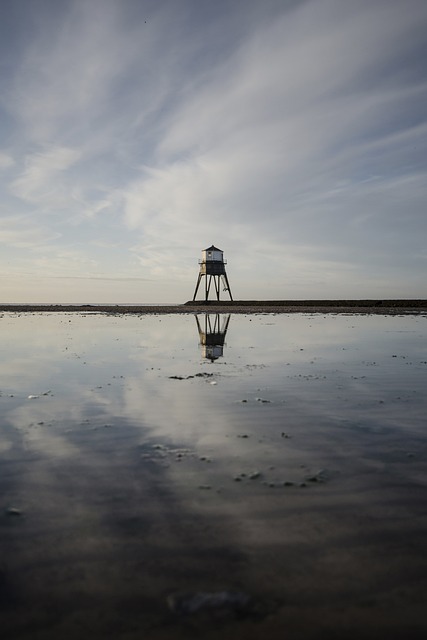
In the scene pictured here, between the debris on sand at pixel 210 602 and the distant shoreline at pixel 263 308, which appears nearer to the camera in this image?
the debris on sand at pixel 210 602

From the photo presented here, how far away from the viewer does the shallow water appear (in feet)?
10.5

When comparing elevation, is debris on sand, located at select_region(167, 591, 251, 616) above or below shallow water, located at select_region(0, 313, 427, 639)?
below

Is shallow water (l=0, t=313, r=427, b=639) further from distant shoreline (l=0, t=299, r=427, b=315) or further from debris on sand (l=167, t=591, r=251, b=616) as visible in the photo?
distant shoreline (l=0, t=299, r=427, b=315)

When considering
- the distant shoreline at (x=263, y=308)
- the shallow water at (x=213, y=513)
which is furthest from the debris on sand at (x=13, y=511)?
the distant shoreline at (x=263, y=308)

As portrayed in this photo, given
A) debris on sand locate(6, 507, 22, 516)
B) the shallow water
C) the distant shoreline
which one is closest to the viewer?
the shallow water

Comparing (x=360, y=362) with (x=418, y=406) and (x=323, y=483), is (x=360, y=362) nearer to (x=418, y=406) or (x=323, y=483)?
(x=418, y=406)

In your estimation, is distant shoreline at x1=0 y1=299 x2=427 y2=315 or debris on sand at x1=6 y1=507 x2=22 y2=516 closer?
debris on sand at x1=6 y1=507 x2=22 y2=516

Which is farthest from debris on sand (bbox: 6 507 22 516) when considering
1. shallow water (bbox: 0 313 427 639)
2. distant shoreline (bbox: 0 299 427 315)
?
distant shoreline (bbox: 0 299 427 315)

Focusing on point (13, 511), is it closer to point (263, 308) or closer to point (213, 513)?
point (213, 513)

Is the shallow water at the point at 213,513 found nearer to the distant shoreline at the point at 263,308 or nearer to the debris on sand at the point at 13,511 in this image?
the debris on sand at the point at 13,511

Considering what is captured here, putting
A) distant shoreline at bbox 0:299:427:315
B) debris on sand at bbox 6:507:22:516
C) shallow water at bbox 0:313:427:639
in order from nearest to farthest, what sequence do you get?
1. shallow water at bbox 0:313:427:639
2. debris on sand at bbox 6:507:22:516
3. distant shoreline at bbox 0:299:427:315

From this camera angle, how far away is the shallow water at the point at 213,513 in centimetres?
319

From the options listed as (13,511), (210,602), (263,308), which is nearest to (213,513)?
(210,602)

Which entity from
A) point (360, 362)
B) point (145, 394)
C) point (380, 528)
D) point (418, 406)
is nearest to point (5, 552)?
point (380, 528)
